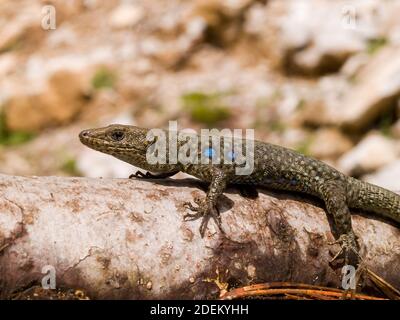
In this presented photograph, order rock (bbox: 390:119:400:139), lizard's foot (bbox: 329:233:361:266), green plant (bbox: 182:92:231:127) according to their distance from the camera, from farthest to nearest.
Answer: green plant (bbox: 182:92:231:127) < rock (bbox: 390:119:400:139) < lizard's foot (bbox: 329:233:361:266)

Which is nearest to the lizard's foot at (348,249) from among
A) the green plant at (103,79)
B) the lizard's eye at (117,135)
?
the lizard's eye at (117,135)

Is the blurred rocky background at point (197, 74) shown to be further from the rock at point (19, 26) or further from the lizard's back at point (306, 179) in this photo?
the lizard's back at point (306, 179)

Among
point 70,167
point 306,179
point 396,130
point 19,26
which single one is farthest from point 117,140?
point 19,26

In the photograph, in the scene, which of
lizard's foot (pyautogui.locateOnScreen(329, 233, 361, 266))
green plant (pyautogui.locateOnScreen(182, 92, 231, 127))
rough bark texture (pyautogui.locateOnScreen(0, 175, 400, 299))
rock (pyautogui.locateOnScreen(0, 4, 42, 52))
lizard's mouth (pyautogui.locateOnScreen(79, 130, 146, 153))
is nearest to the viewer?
rough bark texture (pyautogui.locateOnScreen(0, 175, 400, 299))

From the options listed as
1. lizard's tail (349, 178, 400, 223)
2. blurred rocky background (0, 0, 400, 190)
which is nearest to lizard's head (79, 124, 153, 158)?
lizard's tail (349, 178, 400, 223)

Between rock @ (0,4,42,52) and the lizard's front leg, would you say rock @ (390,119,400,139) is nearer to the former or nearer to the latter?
the lizard's front leg
